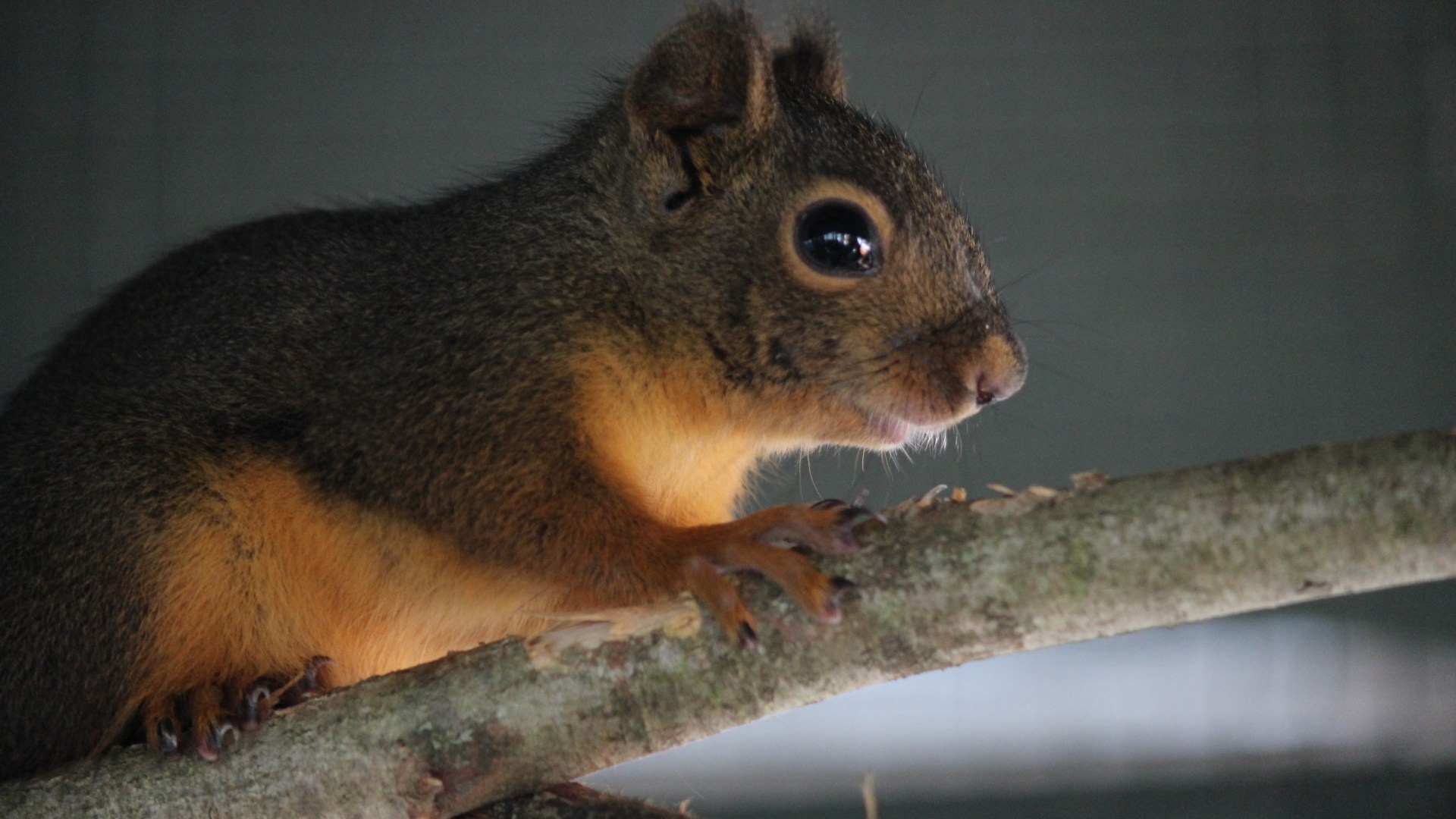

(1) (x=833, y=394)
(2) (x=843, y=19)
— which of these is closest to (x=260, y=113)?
(2) (x=843, y=19)

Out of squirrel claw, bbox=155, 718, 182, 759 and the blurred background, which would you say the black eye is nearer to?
squirrel claw, bbox=155, 718, 182, 759

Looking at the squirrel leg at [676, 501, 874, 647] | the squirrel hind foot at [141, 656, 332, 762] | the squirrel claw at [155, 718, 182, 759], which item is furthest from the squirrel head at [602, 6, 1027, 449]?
the squirrel claw at [155, 718, 182, 759]

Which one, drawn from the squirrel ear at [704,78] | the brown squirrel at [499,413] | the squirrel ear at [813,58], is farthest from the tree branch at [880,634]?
the squirrel ear at [813,58]

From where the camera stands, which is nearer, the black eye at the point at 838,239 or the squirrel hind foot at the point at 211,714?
the squirrel hind foot at the point at 211,714

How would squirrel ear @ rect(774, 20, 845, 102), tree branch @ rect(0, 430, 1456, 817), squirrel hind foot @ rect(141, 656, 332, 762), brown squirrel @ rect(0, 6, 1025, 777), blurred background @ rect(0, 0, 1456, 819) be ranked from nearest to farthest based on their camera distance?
tree branch @ rect(0, 430, 1456, 817) < squirrel hind foot @ rect(141, 656, 332, 762) < brown squirrel @ rect(0, 6, 1025, 777) < squirrel ear @ rect(774, 20, 845, 102) < blurred background @ rect(0, 0, 1456, 819)

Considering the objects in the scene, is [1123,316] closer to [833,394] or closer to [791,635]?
[833,394]

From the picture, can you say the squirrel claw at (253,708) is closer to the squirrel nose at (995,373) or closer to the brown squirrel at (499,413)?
the brown squirrel at (499,413)

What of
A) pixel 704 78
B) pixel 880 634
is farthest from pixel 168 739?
pixel 704 78

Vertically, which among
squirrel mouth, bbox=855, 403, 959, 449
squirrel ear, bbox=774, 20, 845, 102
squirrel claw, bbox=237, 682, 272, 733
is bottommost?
squirrel claw, bbox=237, 682, 272, 733
